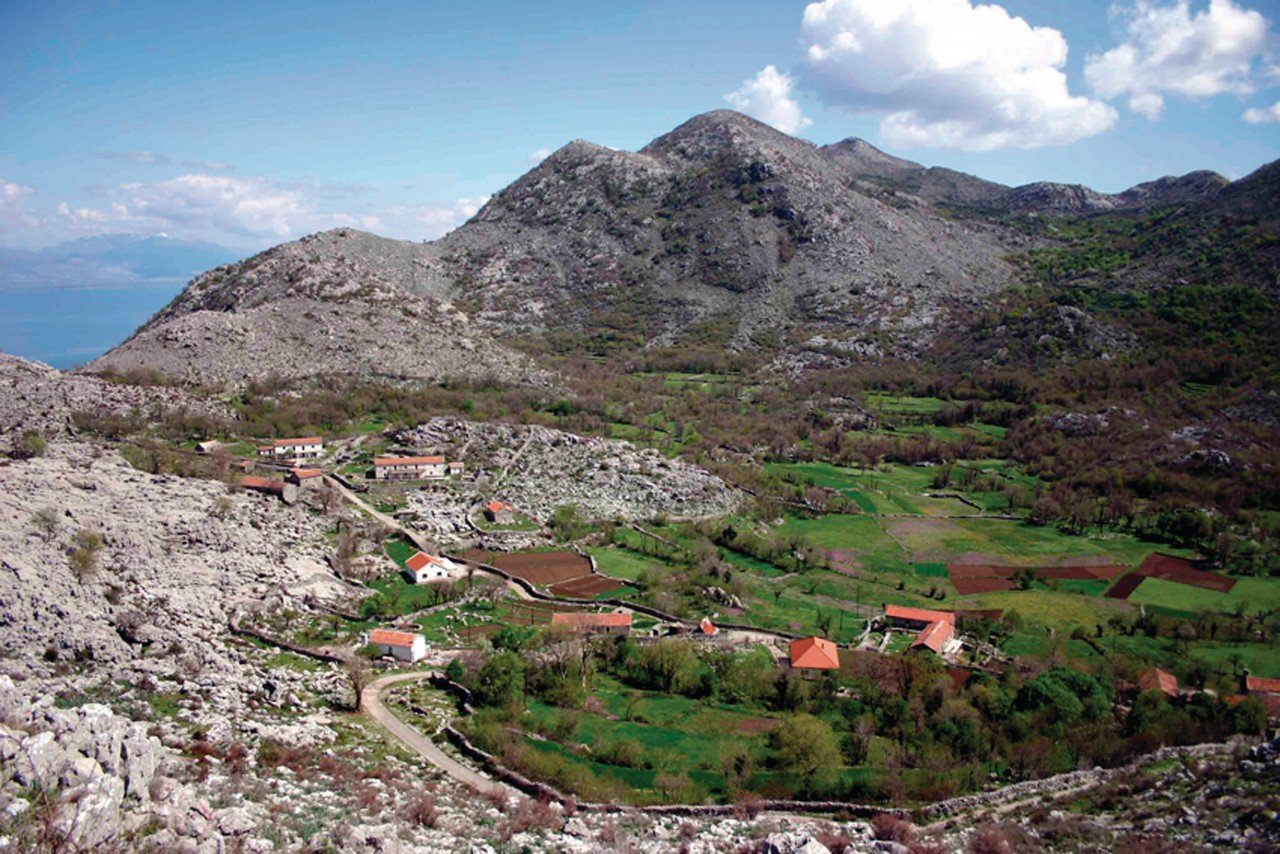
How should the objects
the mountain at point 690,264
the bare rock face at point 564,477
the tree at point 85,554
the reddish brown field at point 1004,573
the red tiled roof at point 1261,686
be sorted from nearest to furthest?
the tree at point 85,554 → the red tiled roof at point 1261,686 → the reddish brown field at point 1004,573 → the bare rock face at point 564,477 → the mountain at point 690,264

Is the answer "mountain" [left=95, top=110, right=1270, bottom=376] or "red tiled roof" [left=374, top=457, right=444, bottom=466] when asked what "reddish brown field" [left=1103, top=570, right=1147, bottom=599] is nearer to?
"red tiled roof" [left=374, top=457, right=444, bottom=466]

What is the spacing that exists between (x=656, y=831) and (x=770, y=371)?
99.1 m

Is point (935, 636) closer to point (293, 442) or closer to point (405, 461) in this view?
point (405, 461)

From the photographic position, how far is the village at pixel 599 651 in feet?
100

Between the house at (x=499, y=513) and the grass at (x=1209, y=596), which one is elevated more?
the house at (x=499, y=513)

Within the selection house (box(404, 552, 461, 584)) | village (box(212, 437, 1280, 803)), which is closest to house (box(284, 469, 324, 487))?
village (box(212, 437, 1280, 803))

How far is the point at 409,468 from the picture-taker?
63.7 meters

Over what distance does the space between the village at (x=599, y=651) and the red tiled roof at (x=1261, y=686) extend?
8 centimetres

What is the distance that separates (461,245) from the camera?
154 meters

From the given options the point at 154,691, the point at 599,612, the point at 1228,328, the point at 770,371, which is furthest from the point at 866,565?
the point at 1228,328

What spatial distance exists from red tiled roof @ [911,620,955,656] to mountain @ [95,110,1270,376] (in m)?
62.8

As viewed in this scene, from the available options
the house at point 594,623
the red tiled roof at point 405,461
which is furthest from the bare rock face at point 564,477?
the house at point 594,623

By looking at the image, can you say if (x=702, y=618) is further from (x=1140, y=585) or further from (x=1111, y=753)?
(x=1140, y=585)

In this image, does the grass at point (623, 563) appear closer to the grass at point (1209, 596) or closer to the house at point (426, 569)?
the house at point (426, 569)
